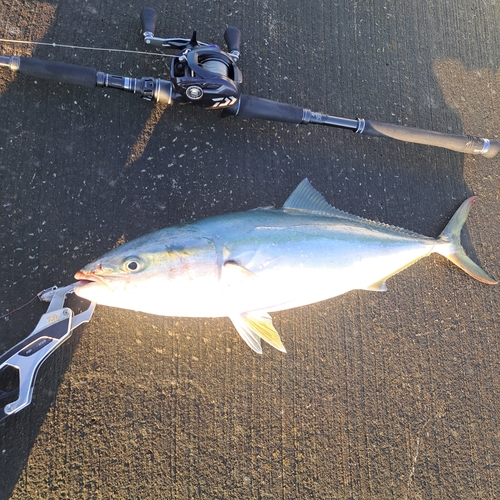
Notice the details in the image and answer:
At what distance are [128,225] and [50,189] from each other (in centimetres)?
48

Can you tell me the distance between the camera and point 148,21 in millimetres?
2379

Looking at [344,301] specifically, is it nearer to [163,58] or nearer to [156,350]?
[156,350]

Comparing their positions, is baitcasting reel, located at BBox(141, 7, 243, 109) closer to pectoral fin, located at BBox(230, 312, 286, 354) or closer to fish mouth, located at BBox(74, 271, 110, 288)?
fish mouth, located at BBox(74, 271, 110, 288)

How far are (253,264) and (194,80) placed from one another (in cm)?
99

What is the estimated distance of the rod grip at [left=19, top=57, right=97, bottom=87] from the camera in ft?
7.02

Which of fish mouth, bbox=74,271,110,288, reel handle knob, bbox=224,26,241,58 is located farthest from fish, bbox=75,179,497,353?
reel handle knob, bbox=224,26,241,58

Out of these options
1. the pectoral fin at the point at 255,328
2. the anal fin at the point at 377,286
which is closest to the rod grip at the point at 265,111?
the anal fin at the point at 377,286

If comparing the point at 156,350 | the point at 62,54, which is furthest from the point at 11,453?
the point at 62,54

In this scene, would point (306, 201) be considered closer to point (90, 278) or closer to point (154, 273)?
point (154, 273)

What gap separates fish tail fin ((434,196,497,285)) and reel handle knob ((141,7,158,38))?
217 centimetres

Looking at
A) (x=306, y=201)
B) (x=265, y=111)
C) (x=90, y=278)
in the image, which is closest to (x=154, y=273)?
(x=90, y=278)

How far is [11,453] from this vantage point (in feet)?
6.39

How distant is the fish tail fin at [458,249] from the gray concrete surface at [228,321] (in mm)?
99

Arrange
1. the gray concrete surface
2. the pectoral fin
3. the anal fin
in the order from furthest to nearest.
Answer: the anal fin
the gray concrete surface
the pectoral fin
